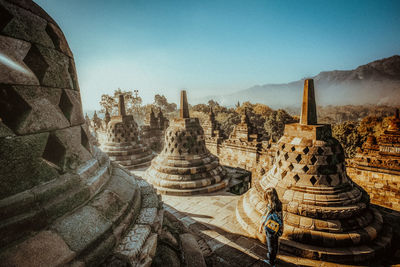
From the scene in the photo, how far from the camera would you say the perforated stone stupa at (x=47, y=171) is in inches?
63.6

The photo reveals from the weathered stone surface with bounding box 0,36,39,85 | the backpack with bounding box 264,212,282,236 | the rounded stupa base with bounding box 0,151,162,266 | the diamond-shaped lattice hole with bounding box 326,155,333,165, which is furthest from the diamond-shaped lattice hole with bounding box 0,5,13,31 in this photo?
the diamond-shaped lattice hole with bounding box 326,155,333,165

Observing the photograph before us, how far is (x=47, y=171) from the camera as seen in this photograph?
1897 millimetres

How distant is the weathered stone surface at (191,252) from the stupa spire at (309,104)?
413cm

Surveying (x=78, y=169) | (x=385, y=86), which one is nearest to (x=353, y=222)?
(x=78, y=169)

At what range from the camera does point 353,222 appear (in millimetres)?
4762

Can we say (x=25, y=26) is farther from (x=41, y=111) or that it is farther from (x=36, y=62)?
(x=41, y=111)

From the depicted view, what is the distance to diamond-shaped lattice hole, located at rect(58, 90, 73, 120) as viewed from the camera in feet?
7.27

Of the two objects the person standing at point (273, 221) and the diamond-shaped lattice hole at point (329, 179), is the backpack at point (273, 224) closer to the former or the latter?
the person standing at point (273, 221)

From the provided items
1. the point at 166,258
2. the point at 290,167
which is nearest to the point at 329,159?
the point at 290,167

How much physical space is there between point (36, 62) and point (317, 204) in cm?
580

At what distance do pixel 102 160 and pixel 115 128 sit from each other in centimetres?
1090

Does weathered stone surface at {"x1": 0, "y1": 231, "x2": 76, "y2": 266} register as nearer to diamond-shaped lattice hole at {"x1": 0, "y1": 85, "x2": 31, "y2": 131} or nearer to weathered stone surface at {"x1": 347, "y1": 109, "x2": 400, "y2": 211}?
diamond-shaped lattice hole at {"x1": 0, "y1": 85, "x2": 31, "y2": 131}

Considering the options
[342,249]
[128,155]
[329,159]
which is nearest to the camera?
[342,249]

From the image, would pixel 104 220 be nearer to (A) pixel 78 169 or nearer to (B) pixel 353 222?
(A) pixel 78 169
